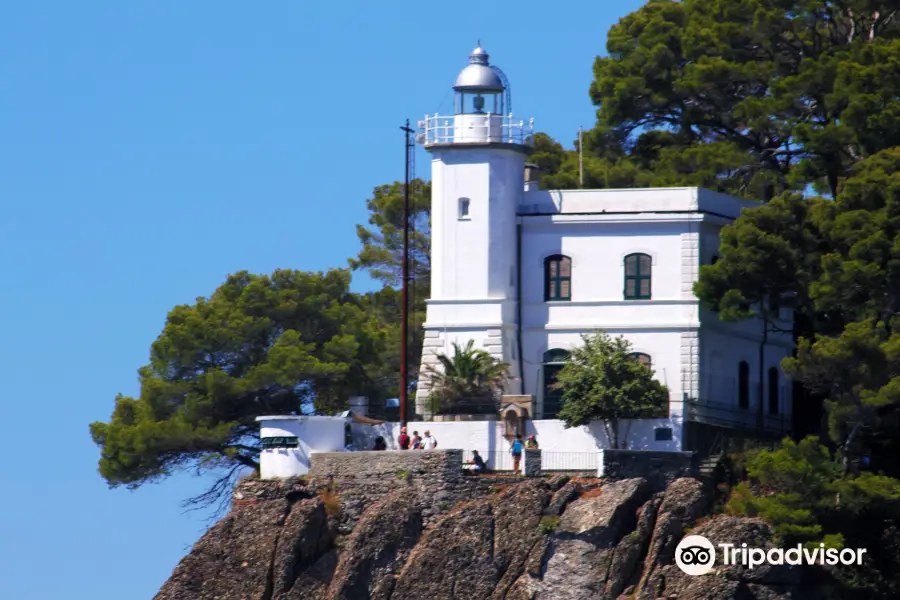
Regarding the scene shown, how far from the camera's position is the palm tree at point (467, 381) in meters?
64.8

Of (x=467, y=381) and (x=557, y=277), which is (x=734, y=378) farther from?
(x=467, y=381)

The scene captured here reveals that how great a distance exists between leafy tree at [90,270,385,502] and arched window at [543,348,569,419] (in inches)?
231

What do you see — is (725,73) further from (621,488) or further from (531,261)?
(621,488)

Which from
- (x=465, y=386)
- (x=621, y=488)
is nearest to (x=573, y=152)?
(x=465, y=386)

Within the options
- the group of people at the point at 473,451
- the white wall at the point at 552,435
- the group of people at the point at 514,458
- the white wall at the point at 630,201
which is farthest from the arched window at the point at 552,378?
Result: the white wall at the point at 630,201

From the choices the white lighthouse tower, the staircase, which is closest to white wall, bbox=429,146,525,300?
the white lighthouse tower

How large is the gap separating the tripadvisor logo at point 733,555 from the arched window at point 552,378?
791cm

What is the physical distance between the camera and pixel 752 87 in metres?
71.2

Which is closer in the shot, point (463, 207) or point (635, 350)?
point (635, 350)

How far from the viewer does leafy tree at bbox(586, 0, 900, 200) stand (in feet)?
220

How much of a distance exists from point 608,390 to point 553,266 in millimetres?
5357

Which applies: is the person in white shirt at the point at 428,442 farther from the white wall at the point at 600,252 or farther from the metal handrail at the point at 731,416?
the metal handrail at the point at 731,416

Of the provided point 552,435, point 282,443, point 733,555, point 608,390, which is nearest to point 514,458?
point 552,435

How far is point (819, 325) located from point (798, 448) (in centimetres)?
587
